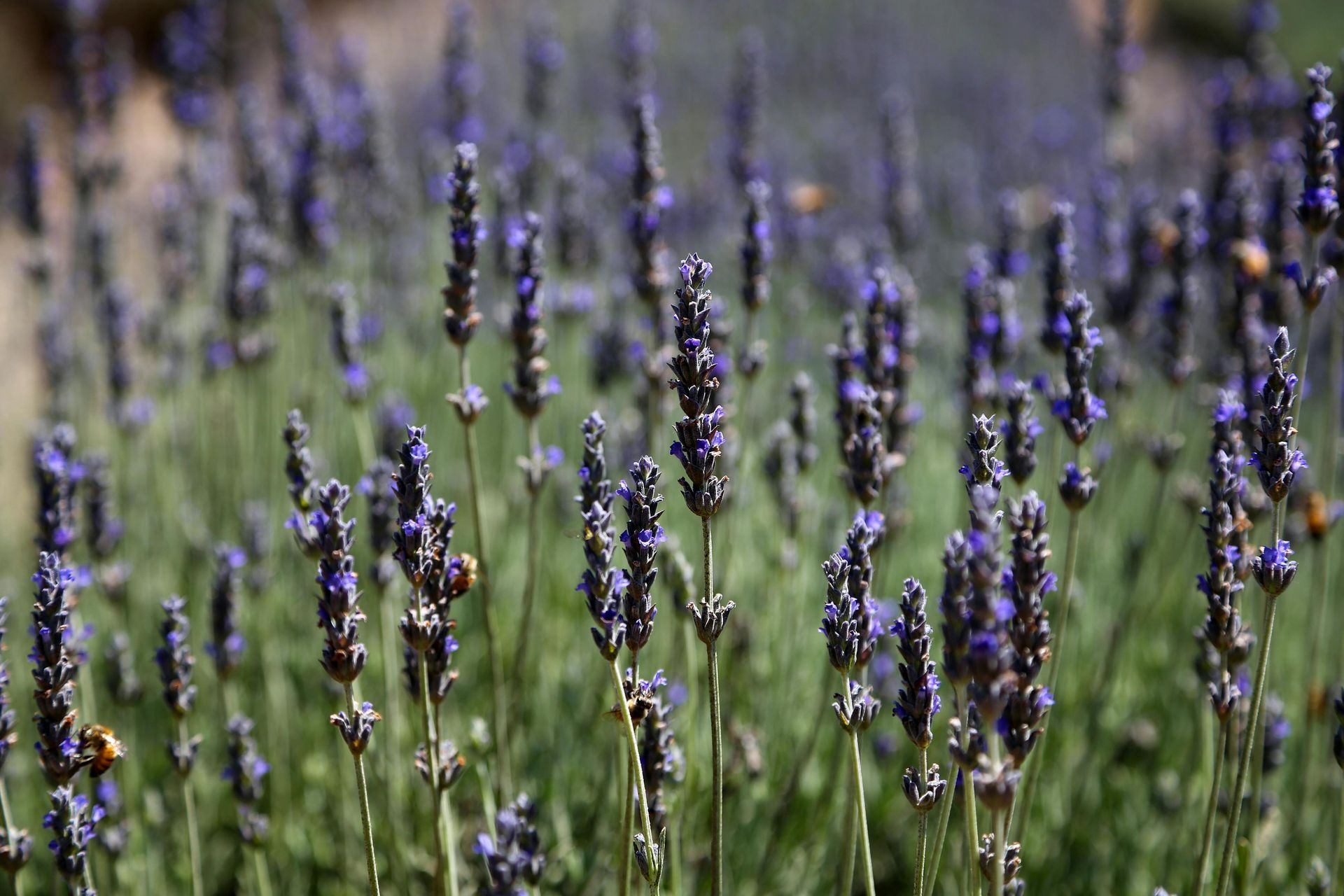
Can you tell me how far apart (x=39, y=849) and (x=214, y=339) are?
2.54 metres

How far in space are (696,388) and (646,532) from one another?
31cm

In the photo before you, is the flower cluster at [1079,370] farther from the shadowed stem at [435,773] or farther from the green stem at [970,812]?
the shadowed stem at [435,773]

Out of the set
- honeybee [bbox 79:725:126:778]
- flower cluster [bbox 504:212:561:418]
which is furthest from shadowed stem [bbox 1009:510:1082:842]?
honeybee [bbox 79:725:126:778]

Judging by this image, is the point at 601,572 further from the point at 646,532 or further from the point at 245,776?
the point at 245,776

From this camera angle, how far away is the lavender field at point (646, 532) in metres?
1.90

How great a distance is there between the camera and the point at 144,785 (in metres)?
3.69

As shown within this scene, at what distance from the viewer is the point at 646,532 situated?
5.81ft

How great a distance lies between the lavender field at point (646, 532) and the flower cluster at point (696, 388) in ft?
0.04

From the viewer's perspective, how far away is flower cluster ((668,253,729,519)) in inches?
73.1

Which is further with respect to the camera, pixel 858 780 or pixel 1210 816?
pixel 1210 816

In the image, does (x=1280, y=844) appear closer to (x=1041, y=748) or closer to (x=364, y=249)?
(x=1041, y=748)

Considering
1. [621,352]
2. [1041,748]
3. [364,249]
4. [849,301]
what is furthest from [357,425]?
[364,249]

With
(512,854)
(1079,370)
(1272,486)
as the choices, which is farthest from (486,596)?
(1272,486)

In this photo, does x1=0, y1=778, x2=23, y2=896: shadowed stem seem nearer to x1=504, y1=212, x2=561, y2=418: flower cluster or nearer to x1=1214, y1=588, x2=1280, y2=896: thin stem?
x1=504, y1=212, x2=561, y2=418: flower cluster
